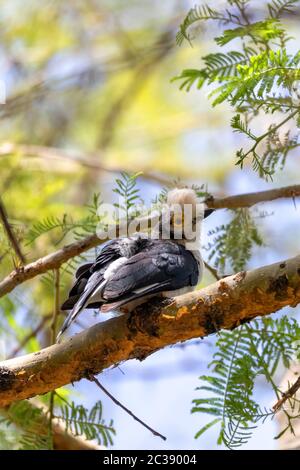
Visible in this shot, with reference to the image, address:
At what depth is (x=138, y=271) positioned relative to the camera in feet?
7.23

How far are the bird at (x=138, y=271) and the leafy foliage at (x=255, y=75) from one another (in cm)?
39

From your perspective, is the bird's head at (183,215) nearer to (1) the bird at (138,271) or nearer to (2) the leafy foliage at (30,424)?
(1) the bird at (138,271)

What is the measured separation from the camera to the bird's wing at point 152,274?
2107 mm

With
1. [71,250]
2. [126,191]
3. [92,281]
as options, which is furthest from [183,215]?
[92,281]

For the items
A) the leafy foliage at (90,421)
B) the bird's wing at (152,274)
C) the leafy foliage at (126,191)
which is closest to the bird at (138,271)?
the bird's wing at (152,274)

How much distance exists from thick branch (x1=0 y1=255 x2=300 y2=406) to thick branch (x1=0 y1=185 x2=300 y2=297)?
353 mm

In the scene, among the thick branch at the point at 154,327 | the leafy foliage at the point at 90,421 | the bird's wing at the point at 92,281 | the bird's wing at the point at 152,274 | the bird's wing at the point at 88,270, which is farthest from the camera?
the leafy foliage at the point at 90,421

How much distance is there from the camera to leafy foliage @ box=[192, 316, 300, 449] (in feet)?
7.38

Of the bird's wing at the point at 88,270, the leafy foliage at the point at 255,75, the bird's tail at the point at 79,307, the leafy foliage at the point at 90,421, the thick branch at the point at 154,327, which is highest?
the leafy foliage at the point at 255,75

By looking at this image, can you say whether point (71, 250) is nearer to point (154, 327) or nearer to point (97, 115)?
point (154, 327)

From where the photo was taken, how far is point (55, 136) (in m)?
5.73

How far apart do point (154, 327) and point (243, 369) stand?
459 mm

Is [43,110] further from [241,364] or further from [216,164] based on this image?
[241,364]

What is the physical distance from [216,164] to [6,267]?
3.41 meters
